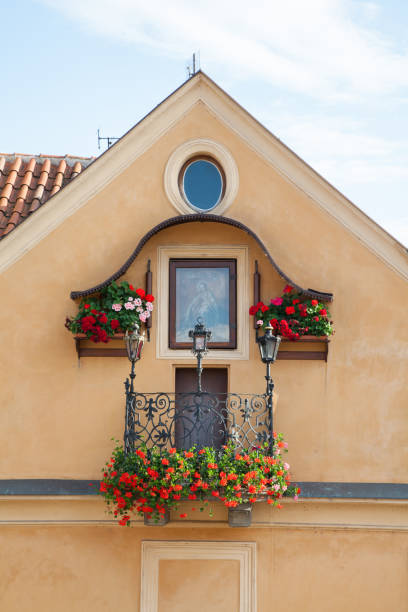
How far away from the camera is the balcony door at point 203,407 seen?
10.5 metres

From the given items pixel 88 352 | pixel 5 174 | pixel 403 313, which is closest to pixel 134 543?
pixel 88 352

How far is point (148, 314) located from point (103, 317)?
62cm

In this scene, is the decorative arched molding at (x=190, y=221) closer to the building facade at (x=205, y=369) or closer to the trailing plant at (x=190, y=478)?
the building facade at (x=205, y=369)

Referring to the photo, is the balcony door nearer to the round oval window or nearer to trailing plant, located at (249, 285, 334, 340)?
trailing plant, located at (249, 285, 334, 340)

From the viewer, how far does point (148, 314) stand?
10.9m

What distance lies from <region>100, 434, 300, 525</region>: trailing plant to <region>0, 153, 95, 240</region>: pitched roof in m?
4.01

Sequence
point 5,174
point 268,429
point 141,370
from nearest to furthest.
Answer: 1. point 268,429
2. point 141,370
3. point 5,174

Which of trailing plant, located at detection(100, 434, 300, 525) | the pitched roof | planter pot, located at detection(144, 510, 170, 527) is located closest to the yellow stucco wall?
trailing plant, located at detection(100, 434, 300, 525)

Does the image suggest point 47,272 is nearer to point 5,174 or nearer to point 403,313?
point 5,174

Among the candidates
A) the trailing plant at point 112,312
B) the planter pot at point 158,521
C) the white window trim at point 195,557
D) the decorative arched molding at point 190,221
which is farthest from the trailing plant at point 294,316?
the white window trim at point 195,557

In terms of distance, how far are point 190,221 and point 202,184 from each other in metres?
0.80

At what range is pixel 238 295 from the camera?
11.1 meters

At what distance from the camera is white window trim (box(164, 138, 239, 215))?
1120 centimetres

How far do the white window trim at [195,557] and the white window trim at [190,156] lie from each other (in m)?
4.55
